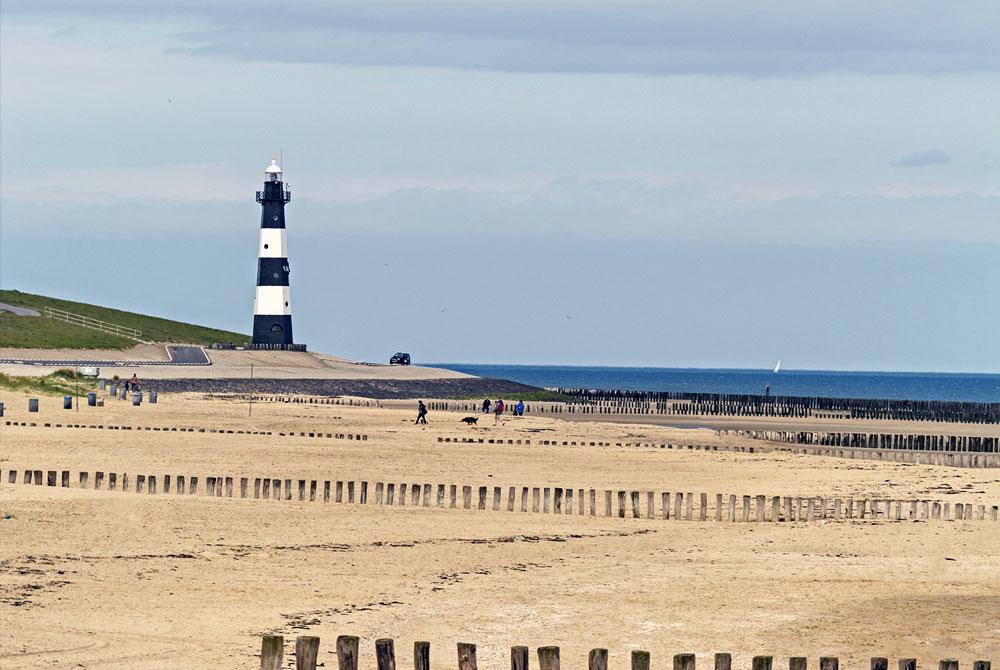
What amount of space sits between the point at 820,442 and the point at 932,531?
3542 centimetres

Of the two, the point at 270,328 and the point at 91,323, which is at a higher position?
the point at 91,323

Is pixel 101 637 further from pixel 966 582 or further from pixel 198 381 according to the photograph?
pixel 198 381

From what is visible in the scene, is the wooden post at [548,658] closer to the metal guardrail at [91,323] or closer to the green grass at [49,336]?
the green grass at [49,336]

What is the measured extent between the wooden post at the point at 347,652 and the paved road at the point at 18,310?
351ft

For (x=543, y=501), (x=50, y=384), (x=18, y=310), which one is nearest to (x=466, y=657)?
(x=543, y=501)

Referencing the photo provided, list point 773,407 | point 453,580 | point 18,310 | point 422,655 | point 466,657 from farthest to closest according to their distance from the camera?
point 18,310 → point 773,407 → point 453,580 → point 422,655 → point 466,657

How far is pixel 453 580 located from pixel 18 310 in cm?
10239

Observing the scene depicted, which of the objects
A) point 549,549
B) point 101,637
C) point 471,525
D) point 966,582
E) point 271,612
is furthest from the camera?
point 471,525

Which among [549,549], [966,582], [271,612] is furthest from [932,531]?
[271,612]

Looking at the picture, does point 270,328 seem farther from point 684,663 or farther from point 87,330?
point 684,663

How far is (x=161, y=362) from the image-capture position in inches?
4149

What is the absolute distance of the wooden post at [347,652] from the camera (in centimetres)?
1380

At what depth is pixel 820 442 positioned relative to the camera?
214 ft

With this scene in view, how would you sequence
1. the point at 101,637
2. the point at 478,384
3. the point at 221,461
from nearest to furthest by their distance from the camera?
the point at 101,637
the point at 221,461
the point at 478,384
